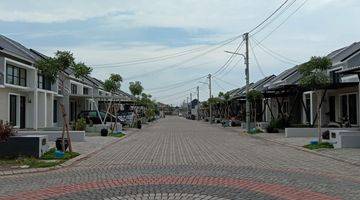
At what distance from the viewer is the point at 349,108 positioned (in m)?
34.1

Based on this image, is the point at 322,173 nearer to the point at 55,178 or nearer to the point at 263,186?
the point at 263,186

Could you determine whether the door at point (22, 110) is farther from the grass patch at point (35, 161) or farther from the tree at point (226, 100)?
the tree at point (226, 100)

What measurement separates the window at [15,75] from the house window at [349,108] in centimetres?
2235

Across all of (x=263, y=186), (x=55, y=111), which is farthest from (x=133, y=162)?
(x=55, y=111)

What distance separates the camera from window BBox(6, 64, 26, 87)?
34719 mm

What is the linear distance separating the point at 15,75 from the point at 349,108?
2291 cm

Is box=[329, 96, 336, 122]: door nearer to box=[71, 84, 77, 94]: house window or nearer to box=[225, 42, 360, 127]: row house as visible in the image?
box=[225, 42, 360, 127]: row house

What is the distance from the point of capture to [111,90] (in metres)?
42.9

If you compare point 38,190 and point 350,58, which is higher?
point 350,58

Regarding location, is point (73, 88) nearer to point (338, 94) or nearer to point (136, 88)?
point (136, 88)

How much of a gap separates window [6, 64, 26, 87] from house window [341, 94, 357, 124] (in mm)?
22345

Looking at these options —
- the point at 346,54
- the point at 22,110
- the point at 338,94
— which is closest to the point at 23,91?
the point at 22,110

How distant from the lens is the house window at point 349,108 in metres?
33.2

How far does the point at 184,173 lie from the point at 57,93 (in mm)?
33594
